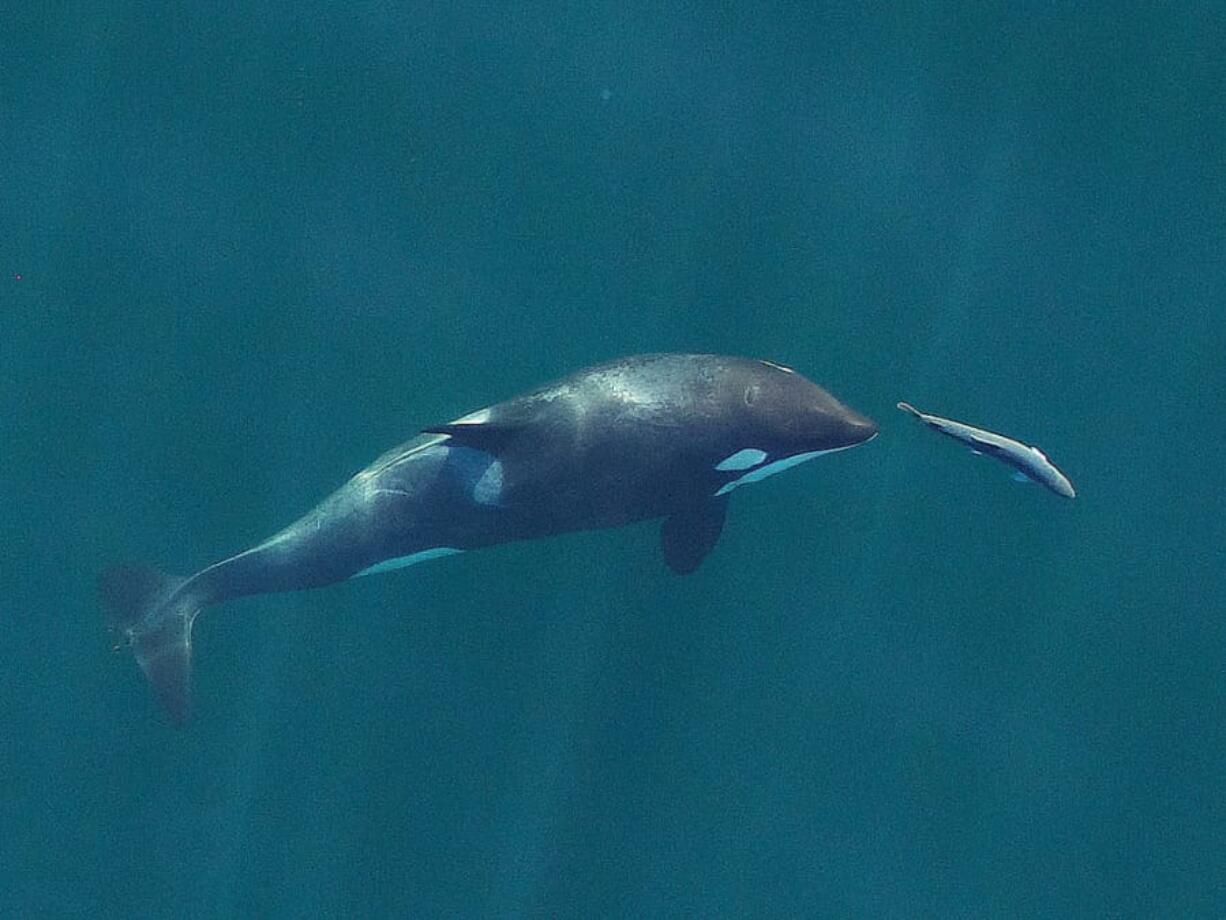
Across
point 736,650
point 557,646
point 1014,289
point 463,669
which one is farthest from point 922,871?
point 1014,289

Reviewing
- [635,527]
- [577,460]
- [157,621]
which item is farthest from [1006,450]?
[157,621]

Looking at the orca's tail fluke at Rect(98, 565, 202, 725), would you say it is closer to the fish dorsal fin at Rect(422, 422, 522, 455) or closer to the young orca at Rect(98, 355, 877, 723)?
the young orca at Rect(98, 355, 877, 723)

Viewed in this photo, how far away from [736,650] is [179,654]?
549 cm

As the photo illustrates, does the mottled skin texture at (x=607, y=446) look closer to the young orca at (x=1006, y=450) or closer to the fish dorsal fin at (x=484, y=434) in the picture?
the fish dorsal fin at (x=484, y=434)

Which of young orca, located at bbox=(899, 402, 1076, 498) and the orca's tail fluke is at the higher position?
young orca, located at bbox=(899, 402, 1076, 498)

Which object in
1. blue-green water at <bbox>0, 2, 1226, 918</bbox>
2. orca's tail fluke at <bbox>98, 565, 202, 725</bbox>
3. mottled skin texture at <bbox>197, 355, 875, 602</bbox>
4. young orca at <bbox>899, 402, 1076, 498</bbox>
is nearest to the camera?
young orca at <bbox>899, 402, 1076, 498</bbox>

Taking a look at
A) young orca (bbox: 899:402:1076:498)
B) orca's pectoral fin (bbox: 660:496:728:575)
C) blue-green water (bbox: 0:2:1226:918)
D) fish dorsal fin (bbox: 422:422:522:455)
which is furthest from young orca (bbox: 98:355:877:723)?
blue-green water (bbox: 0:2:1226:918)

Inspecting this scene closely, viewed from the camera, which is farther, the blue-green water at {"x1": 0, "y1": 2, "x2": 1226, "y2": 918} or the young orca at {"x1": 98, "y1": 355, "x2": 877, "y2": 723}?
the blue-green water at {"x1": 0, "y1": 2, "x2": 1226, "y2": 918}

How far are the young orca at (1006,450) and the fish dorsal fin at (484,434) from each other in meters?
3.16

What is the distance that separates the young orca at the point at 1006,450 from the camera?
8.45 m

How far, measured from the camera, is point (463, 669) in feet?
37.0

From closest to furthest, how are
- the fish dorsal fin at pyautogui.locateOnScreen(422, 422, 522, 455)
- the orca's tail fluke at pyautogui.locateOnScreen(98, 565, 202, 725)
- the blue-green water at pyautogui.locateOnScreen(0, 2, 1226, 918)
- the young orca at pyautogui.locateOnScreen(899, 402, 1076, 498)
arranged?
the young orca at pyautogui.locateOnScreen(899, 402, 1076, 498) → the fish dorsal fin at pyautogui.locateOnScreen(422, 422, 522, 455) → the orca's tail fluke at pyautogui.locateOnScreen(98, 565, 202, 725) → the blue-green water at pyautogui.locateOnScreen(0, 2, 1226, 918)

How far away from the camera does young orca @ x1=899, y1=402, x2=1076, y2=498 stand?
27.7ft

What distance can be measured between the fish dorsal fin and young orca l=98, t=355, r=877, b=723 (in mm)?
11
